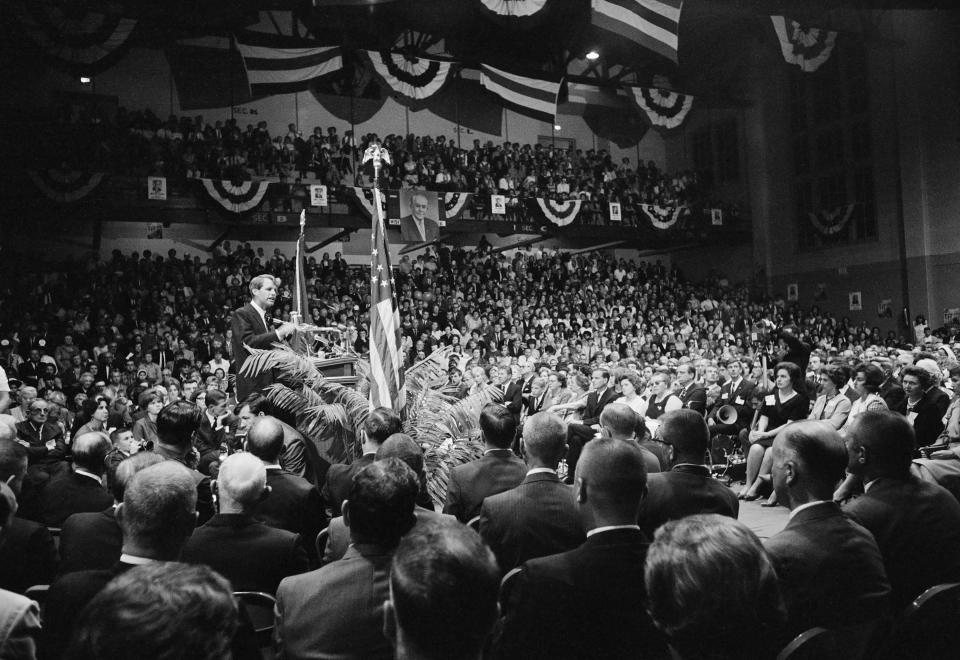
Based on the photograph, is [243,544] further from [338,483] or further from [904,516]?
[904,516]

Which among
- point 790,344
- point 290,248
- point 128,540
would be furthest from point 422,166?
point 128,540

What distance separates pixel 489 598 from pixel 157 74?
78.0ft

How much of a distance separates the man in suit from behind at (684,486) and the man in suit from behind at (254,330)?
9.31 ft

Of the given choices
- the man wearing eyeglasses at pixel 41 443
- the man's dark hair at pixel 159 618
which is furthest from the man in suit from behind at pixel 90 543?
the man's dark hair at pixel 159 618

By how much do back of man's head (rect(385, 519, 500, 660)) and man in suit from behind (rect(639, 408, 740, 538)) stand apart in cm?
235

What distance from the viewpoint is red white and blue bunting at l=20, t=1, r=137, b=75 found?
47.2 feet

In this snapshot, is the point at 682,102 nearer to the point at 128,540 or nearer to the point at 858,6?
the point at 858,6

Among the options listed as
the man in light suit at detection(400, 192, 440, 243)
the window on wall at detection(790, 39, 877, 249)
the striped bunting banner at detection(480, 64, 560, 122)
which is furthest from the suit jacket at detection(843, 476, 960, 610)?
the window on wall at detection(790, 39, 877, 249)

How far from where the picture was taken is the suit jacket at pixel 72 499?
405 cm

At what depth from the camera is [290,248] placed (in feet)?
75.4

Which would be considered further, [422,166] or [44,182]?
[422,166]

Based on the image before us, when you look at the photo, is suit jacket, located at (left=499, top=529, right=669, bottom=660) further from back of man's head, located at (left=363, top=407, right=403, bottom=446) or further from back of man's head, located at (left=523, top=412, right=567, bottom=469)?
back of man's head, located at (left=363, top=407, right=403, bottom=446)

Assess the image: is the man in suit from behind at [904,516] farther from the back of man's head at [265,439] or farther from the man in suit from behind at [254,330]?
the man in suit from behind at [254,330]

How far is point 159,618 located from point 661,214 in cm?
2441
